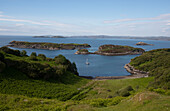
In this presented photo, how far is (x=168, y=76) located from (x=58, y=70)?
26132 mm

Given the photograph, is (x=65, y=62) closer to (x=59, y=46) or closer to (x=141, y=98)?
(x=141, y=98)

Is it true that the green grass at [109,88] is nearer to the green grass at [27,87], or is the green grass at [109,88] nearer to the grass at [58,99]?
the grass at [58,99]

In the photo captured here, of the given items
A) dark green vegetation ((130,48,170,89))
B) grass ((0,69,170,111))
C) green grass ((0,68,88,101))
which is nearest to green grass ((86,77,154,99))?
grass ((0,69,170,111))

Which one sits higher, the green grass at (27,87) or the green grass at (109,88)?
the green grass at (27,87)

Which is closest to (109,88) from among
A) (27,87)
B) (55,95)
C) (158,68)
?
(55,95)

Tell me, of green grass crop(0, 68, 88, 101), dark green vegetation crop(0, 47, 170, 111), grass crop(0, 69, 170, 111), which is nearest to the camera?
grass crop(0, 69, 170, 111)

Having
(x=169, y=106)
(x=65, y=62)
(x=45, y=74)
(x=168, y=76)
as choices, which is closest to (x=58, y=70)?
(x=45, y=74)

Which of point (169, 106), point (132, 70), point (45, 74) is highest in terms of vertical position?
point (169, 106)

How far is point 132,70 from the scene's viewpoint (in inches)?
2697

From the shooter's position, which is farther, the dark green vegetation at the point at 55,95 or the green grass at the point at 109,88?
the green grass at the point at 109,88

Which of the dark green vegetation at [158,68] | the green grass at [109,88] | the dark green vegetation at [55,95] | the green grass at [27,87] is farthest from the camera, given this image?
the dark green vegetation at [158,68]

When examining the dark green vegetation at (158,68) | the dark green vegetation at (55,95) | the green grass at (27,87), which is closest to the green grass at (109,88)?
the dark green vegetation at (55,95)

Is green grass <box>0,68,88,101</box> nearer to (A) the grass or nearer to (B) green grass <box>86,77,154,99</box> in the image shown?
(A) the grass

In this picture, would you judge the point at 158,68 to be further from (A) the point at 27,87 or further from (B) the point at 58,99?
(A) the point at 27,87
